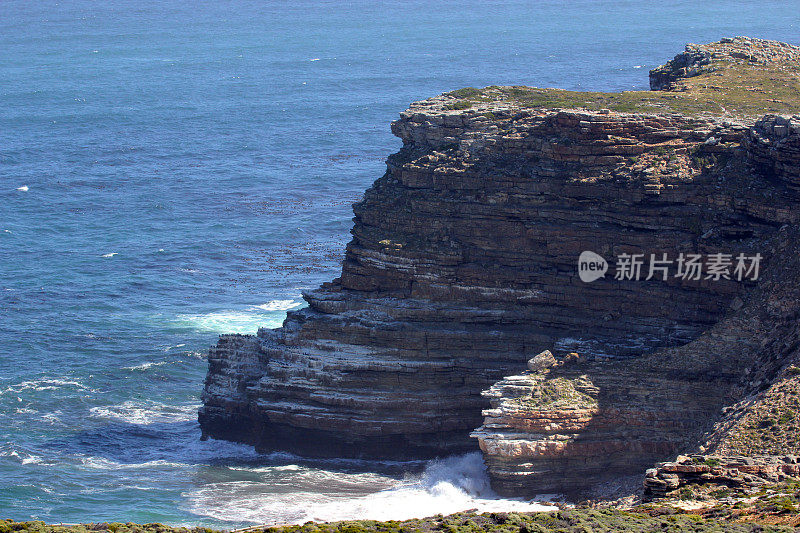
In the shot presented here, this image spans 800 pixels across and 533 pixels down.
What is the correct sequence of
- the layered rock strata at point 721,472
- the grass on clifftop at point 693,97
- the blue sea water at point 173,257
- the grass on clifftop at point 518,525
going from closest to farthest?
the grass on clifftop at point 518,525, the layered rock strata at point 721,472, the blue sea water at point 173,257, the grass on clifftop at point 693,97

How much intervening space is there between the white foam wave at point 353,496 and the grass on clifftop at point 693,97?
22.2 metres

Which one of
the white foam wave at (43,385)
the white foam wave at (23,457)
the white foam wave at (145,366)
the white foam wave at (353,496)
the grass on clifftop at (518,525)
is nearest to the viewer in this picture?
the grass on clifftop at (518,525)

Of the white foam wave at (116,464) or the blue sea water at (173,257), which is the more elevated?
the blue sea water at (173,257)

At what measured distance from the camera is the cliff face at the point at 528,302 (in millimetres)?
55719

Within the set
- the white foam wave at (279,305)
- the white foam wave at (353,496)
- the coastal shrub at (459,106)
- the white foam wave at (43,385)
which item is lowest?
the white foam wave at (353,496)

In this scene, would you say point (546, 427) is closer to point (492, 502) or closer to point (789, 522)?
point (492, 502)

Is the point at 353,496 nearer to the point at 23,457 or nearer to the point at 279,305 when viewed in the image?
the point at 23,457

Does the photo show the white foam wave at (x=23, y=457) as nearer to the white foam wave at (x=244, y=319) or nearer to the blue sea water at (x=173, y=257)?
the blue sea water at (x=173, y=257)

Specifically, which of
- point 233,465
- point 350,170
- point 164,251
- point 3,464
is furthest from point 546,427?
point 350,170

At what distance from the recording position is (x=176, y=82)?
186 m

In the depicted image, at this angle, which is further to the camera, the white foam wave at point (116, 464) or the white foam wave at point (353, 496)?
the white foam wave at point (116, 464)

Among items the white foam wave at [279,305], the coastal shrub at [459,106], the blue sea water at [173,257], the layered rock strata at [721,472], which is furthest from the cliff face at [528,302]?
the white foam wave at [279,305]

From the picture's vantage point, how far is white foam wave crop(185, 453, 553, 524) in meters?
56.7

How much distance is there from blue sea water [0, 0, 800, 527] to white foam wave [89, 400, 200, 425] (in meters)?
0.17
